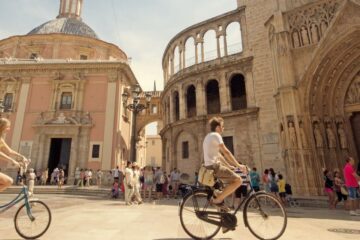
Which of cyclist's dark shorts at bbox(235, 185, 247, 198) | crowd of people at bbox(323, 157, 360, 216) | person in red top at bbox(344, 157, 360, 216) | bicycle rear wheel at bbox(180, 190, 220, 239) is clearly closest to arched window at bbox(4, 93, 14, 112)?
cyclist's dark shorts at bbox(235, 185, 247, 198)

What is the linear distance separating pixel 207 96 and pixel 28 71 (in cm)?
1799

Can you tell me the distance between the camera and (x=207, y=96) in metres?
22.0

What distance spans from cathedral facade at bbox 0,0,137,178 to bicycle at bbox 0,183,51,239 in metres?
17.5

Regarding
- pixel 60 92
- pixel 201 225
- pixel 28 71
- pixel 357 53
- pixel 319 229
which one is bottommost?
pixel 319 229

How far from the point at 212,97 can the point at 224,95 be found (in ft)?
6.53

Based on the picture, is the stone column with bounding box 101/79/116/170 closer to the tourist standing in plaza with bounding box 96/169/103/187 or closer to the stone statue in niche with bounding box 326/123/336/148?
the tourist standing in plaza with bounding box 96/169/103/187

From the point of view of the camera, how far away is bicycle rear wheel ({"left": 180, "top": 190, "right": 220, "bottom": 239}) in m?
4.00

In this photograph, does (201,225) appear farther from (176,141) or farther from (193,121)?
(176,141)

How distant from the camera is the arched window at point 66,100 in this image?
23.2 meters

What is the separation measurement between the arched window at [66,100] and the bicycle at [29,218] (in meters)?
20.8

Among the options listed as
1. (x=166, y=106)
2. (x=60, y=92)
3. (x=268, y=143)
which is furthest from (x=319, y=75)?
(x=60, y=92)

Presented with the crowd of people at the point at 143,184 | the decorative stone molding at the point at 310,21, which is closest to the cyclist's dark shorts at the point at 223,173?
the crowd of people at the point at 143,184

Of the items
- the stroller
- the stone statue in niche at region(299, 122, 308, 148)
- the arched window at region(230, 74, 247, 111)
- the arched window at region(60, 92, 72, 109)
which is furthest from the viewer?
the arched window at region(60, 92, 72, 109)

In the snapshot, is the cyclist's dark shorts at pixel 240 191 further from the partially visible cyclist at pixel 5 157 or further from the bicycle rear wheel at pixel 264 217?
the partially visible cyclist at pixel 5 157
